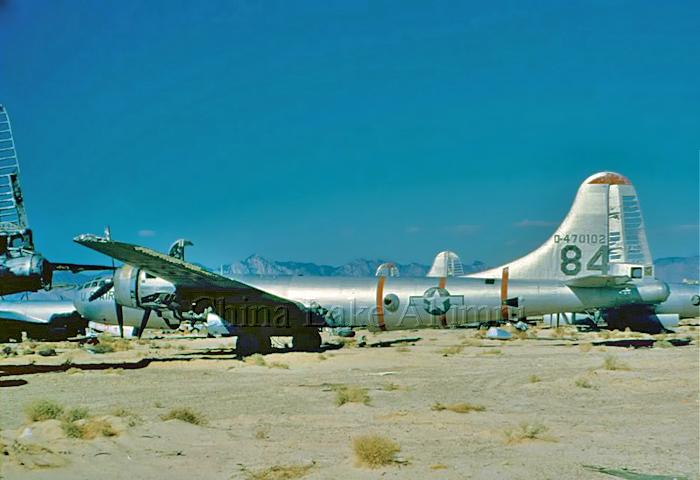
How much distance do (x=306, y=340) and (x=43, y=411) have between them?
52.9 feet

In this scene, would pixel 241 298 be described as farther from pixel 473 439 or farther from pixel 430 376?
pixel 473 439

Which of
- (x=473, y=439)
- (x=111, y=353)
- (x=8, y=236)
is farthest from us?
(x=111, y=353)

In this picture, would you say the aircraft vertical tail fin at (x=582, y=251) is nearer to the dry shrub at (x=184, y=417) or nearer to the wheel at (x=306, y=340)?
the wheel at (x=306, y=340)

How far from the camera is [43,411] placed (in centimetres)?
1255

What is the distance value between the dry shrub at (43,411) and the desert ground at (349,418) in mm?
40

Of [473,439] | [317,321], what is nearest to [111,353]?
[317,321]

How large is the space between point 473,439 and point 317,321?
16566 mm

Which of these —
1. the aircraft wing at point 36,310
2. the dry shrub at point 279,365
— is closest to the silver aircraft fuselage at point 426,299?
the dry shrub at point 279,365

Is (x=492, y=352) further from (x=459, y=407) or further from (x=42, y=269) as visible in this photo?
(x=42, y=269)

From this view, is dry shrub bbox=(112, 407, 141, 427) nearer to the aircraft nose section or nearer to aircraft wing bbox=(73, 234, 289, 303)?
aircraft wing bbox=(73, 234, 289, 303)

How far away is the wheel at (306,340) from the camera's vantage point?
1106 inches

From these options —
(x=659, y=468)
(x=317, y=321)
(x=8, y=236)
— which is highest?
(x=8, y=236)

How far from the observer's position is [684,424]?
42.6 ft

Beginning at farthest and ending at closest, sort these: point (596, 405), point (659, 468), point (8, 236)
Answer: point (8, 236)
point (596, 405)
point (659, 468)
